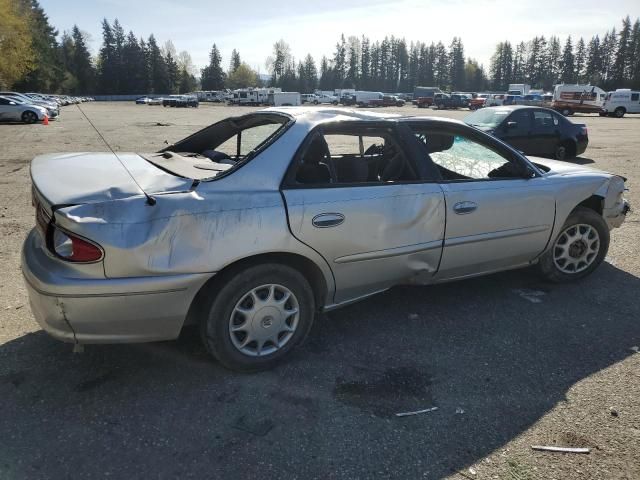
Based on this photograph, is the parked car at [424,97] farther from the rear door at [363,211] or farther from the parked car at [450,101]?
the rear door at [363,211]

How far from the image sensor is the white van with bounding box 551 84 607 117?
39250 mm

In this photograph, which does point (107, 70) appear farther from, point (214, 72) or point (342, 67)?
point (342, 67)

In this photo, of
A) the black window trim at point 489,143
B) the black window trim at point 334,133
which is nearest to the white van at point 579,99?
the black window trim at point 489,143

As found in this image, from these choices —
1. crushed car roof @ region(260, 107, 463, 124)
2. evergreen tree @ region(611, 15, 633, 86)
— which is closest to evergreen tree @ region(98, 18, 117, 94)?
evergreen tree @ region(611, 15, 633, 86)

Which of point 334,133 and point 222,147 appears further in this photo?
point 222,147

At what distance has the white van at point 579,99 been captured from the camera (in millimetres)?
39250

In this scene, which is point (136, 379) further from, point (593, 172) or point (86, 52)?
point (86, 52)

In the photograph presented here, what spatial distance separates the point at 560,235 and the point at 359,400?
8.56 ft

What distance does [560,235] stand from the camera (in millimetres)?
4242

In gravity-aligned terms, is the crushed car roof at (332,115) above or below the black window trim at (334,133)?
above

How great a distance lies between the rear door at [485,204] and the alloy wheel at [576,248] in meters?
→ 0.33

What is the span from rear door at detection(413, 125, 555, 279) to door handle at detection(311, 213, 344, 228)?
0.92 metres

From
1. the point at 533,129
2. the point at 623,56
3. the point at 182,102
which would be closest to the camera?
the point at 533,129

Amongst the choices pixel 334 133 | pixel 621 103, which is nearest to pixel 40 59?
pixel 621 103
